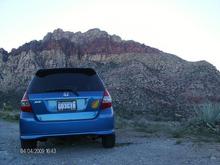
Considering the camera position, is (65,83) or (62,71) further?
(62,71)

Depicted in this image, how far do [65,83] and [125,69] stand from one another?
3393 cm

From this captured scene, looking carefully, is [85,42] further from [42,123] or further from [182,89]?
[42,123]

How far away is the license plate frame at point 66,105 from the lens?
8.92 m

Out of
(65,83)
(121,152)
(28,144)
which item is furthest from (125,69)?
(121,152)

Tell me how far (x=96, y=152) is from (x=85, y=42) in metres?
43.0

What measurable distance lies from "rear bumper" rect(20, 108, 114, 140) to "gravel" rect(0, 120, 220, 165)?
0.42 metres

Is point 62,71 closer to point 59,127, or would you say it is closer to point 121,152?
point 59,127

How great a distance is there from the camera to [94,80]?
31.4 feet

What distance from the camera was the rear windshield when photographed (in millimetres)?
9266

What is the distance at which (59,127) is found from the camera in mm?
8820

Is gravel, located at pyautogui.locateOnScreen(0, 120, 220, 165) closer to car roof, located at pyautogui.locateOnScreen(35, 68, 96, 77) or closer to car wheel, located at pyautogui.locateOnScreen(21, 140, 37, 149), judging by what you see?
car wheel, located at pyautogui.locateOnScreen(21, 140, 37, 149)

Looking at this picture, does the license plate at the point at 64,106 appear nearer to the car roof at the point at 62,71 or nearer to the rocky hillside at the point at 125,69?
the car roof at the point at 62,71

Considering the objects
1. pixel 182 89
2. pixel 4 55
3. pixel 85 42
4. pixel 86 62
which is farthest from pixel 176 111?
pixel 4 55
